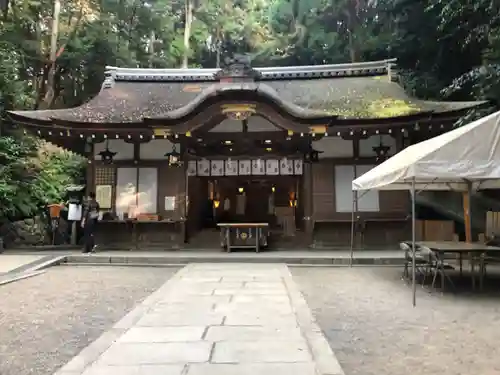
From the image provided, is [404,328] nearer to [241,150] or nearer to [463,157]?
[463,157]

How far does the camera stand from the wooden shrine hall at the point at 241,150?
11680mm

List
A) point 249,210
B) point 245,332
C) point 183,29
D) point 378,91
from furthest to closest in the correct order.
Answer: point 183,29 < point 249,210 < point 378,91 < point 245,332

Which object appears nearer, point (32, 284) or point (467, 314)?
point (467, 314)

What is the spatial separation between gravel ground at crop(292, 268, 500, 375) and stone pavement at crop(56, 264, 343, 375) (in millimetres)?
319

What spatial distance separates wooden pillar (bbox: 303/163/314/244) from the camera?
41.2ft

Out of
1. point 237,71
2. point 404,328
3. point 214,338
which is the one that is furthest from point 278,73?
point 214,338

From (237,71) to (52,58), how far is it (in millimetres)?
8758

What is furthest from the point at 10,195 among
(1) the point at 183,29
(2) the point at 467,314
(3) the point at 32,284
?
(1) the point at 183,29

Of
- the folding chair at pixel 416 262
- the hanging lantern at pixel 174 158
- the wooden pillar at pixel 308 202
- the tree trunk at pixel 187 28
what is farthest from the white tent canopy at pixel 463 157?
the tree trunk at pixel 187 28

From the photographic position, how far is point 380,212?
1235 centimetres

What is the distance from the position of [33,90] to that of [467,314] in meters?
20.0

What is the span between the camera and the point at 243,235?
12062 mm

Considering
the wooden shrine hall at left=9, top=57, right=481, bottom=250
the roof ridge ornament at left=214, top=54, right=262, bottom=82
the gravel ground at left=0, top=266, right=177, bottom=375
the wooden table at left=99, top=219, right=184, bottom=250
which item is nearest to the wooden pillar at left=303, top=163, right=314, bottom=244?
the wooden shrine hall at left=9, top=57, right=481, bottom=250

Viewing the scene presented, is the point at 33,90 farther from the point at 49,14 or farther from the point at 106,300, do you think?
the point at 106,300
